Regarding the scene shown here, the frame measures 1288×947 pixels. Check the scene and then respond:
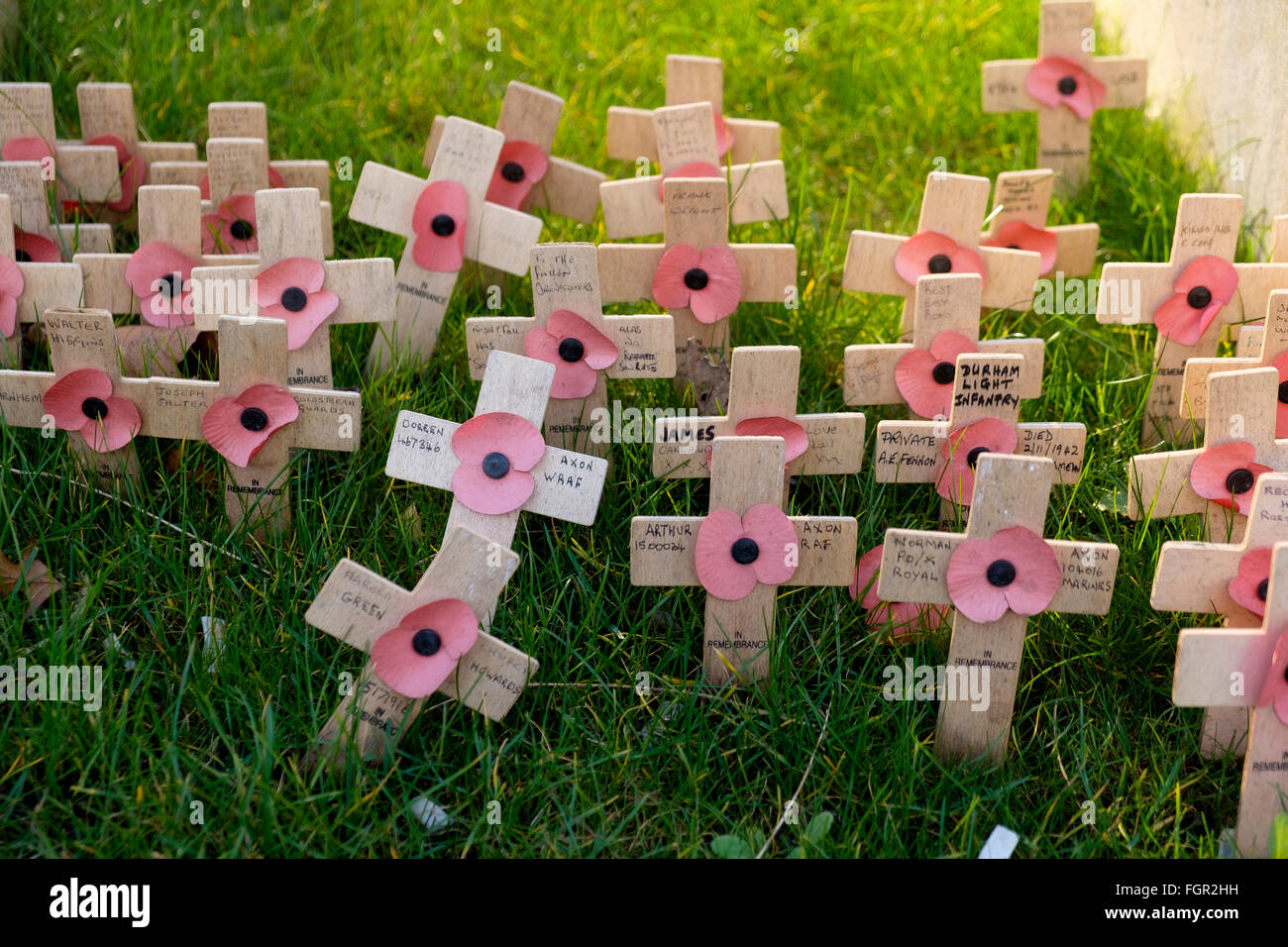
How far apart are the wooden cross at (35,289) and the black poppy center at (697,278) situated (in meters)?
1.30

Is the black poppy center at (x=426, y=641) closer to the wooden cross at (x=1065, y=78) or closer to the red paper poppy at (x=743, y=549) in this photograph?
the red paper poppy at (x=743, y=549)

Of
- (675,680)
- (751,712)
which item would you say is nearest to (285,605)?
(675,680)

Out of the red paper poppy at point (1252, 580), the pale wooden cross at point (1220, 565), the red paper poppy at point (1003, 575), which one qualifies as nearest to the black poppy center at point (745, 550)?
the red paper poppy at point (1003, 575)

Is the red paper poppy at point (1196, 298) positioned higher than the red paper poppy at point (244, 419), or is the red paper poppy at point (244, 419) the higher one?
the red paper poppy at point (1196, 298)

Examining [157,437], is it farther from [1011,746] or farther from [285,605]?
[1011,746]

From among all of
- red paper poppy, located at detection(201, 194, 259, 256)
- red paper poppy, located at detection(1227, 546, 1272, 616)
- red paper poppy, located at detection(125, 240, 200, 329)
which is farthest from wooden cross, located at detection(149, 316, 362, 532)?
red paper poppy, located at detection(1227, 546, 1272, 616)

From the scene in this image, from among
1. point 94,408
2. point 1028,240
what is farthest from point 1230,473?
point 94,408

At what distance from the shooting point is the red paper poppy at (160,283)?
264 cm

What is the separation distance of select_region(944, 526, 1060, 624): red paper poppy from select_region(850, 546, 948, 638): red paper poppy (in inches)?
6.4

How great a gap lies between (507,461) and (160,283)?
39.8 inches

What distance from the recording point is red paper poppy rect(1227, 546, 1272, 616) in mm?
1995

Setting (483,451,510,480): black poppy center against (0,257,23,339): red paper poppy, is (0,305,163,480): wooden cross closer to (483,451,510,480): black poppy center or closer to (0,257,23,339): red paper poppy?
(0,257,23,339): red paper poppy

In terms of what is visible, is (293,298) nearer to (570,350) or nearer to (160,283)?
(160,283)

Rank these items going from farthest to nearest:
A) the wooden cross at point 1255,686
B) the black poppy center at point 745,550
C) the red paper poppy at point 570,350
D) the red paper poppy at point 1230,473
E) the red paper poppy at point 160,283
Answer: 1. the red paper poppy at point 160,283
2. the red paper poppy at point 570,350
3. the red paper poppy at point 1230,473
4. the black poppy center at point 745,550
5. the wooden cross at point 1255,686
